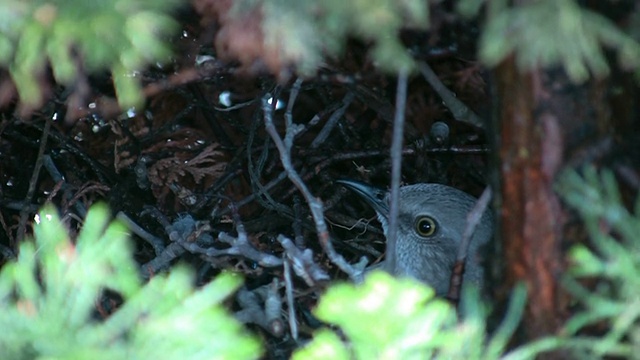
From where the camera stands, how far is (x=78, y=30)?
0.87 m

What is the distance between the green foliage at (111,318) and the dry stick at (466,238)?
41 centimetres

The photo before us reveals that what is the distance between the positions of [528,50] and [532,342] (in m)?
0.32

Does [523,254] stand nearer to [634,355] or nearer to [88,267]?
[634,355]

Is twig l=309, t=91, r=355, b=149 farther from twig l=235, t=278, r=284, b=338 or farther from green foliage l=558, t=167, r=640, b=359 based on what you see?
green foliage l=558, t=167, r=640, b=359

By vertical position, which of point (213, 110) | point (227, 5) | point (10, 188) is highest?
point (227, 5)

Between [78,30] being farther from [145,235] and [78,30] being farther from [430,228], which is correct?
[430,228]

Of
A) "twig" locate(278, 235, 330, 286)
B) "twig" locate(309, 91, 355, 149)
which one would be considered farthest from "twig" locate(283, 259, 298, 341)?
"twig" locate(309, 91, 355, 149)

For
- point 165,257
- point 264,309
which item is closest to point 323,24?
point 264,309

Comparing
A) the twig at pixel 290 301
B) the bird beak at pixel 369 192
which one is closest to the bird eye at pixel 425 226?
the bird beak at pixel 369 192

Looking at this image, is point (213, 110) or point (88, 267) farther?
point (213, 110)

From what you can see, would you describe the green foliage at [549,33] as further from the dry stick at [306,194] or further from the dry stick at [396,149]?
the dry stick at [306,194]

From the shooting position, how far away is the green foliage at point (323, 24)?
0.84m

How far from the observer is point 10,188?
5.93ft

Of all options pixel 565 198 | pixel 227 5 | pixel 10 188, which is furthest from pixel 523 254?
pixel 10 188
